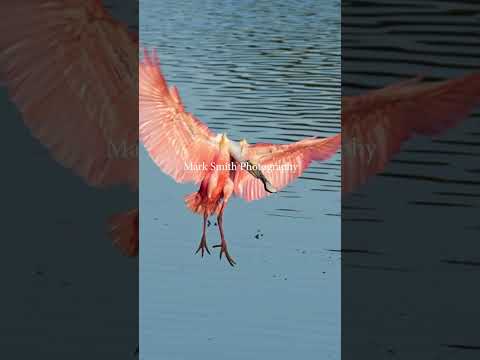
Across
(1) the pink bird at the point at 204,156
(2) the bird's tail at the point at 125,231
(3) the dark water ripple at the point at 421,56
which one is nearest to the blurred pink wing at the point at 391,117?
(3) the dark water ripple at the point at 421,56

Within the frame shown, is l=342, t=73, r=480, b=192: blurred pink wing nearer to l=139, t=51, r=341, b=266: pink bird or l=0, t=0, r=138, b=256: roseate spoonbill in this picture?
l=139, t=51, r=341, b=266: pink bird

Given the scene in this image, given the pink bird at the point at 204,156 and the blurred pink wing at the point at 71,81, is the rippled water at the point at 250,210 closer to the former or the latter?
the pink bird at the point at 204,156

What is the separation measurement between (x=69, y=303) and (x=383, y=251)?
1385 mm

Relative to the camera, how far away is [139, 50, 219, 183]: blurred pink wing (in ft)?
14.5

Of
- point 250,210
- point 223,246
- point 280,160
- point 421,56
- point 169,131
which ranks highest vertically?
point 421,56

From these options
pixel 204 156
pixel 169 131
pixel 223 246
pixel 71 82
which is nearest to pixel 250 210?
pixel 223 246

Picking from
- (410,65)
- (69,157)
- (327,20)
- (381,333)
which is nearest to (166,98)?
(69,157)

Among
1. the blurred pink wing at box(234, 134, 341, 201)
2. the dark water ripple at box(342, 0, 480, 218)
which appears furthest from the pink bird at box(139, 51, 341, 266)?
the dark water ripple at box(342, 0, 480, 218)

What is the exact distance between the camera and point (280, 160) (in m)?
4.43

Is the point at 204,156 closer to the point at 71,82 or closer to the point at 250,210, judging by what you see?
the point at 250,210

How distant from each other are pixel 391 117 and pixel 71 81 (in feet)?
4.50

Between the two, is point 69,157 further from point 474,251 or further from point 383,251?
point 474,251

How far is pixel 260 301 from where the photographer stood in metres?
4.39

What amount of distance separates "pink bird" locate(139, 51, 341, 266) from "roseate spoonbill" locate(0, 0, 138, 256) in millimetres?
73
